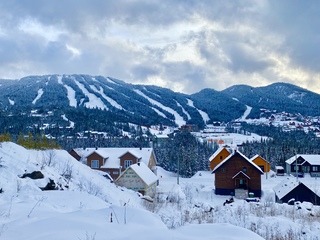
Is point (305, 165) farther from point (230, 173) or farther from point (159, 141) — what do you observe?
point (159, 141)

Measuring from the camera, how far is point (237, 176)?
114 feet

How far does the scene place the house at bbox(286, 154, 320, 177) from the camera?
166ft

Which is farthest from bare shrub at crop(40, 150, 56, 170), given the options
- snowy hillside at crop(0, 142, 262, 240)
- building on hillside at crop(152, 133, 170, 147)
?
building on hillside at crop(152, 133, 170, 147)

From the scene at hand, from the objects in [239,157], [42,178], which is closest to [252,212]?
[42,178]

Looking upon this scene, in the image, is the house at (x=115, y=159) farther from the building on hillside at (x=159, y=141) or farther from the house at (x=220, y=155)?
the building on hillside at (x=159, y=141)

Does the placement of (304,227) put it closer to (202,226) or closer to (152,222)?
(202,226)

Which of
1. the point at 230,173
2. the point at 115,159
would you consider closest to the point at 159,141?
the point at 115,159

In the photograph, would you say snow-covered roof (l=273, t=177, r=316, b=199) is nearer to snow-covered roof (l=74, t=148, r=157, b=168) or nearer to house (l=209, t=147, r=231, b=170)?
snow-covered roof (l=74, t=148, r=157, b=168)

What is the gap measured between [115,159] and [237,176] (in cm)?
2059

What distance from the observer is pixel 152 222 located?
5422 mm

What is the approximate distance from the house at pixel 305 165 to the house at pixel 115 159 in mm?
25725

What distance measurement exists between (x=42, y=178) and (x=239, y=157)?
92.7 feet

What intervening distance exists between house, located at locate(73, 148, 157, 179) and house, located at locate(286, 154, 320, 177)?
25.7m

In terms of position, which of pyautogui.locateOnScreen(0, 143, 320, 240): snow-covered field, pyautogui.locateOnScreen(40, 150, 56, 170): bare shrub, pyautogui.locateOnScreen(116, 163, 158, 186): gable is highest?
pyautogui.locateOnScreen(40, 150, 56, 170): bare shrub
